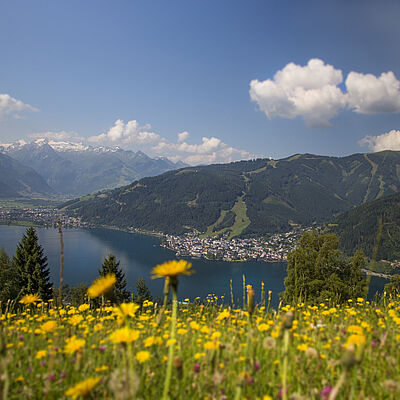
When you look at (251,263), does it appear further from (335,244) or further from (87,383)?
(87,383)

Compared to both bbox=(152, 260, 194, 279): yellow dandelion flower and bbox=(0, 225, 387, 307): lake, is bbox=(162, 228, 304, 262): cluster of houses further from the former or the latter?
bbox=(152, 260, 194, 279): yellow dandelion flower

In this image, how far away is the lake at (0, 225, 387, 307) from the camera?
102812mm

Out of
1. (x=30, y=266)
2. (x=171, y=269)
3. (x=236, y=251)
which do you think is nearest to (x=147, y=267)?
(x=236, y=251)

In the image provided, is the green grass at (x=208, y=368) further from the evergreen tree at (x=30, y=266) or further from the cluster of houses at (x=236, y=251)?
the cluster of houses at (x=236, y=251)

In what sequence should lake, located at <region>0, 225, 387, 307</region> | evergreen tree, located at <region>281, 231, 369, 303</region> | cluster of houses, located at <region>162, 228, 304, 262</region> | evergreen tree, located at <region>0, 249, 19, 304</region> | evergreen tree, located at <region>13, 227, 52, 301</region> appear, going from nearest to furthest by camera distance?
1. evergreen tree, located at <region>281, 231, 369, 303</region>
2. evergreen tree, located at <region>0, 249, 19, 304</region>
3. evergreen tree, located at <region>13, 227, 52, 301</region>
4. lake, located at <region>0, 225, 387, 307</region>
5. cluster of houses, located at <region>162, 228, 304, 262</region>

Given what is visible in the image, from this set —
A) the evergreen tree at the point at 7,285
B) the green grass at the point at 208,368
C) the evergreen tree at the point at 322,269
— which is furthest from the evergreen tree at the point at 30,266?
the green grass at the point at 208,368

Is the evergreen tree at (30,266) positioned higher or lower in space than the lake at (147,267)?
higher

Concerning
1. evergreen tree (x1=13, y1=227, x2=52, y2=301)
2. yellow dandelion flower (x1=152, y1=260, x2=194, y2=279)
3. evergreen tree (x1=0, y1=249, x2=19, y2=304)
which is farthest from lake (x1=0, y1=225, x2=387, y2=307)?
yellow dandelion flower (x1=152, y1=260, x2=194, y2=279)

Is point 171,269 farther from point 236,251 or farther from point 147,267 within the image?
point 236,251

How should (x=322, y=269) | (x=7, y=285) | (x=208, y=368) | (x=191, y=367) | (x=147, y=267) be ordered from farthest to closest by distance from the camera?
1. (x=147, y=267)
2. (x=7, y=285)
3. (x=322, y=269)
4. (x=191, y=367)
5. (x=208, y=368)

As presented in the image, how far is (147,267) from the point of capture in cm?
→ 13112

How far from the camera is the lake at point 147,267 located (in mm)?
102812

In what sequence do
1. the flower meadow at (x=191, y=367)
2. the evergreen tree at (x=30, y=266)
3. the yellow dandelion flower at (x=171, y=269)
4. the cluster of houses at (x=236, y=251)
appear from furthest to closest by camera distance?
the cluster of houses at (x=236, y=251) → the evergreen tree at (x=30, y=266) → the yellow dandelion flower at (x=171, y=269) → the flower meadow at (x=191, y=367)

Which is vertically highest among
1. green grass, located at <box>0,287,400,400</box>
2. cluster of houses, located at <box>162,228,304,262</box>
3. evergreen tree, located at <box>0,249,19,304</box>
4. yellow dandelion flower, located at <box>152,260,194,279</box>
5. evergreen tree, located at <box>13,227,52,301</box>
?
yellow dandelion flower, located at <box>152,260,194,279</box>
